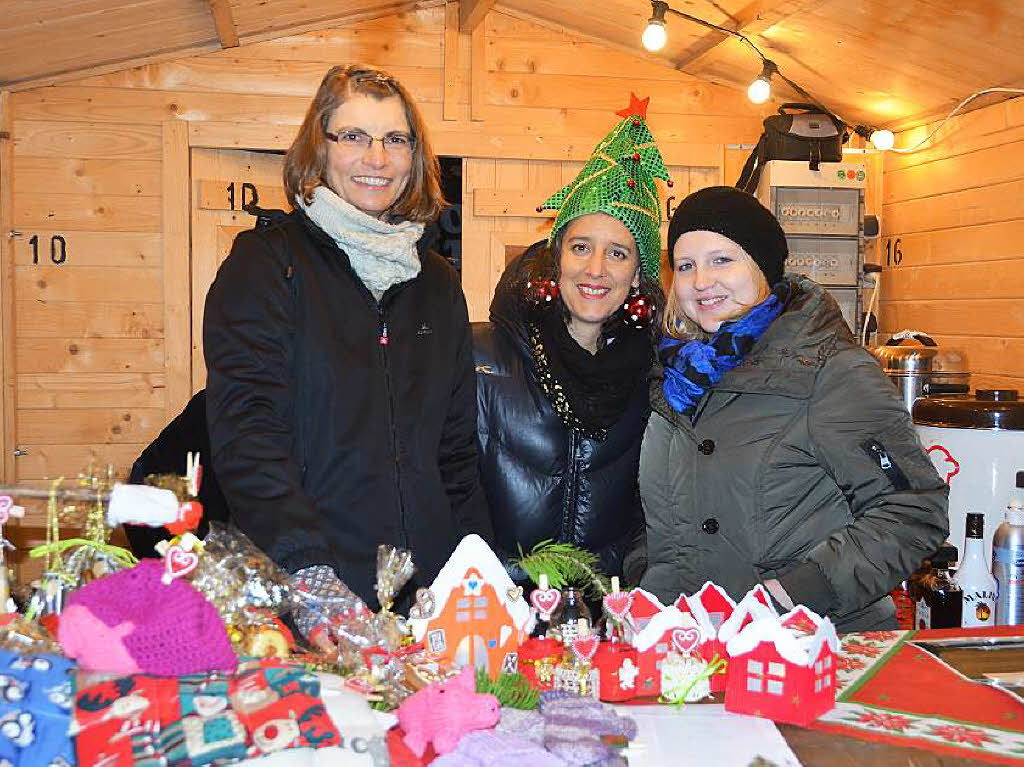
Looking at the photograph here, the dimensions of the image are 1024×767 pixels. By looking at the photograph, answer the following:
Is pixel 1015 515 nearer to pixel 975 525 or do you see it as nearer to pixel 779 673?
pixel 975 525

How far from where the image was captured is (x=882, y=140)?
438 cm

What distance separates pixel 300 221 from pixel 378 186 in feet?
0.47

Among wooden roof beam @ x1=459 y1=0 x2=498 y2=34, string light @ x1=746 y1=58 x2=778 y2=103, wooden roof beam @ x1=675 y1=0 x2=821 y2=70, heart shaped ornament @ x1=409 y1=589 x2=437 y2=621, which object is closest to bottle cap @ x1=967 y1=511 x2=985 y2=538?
heart shaped ornament @ x1=409 y1=589 x2=437 y2=621

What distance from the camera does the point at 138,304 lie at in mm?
4484

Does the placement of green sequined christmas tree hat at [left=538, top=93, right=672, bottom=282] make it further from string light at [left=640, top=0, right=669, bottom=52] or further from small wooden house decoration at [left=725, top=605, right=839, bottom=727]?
string light at [left=640, top=0, right=669, bottom=52]

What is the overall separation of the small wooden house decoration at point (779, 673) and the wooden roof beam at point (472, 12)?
3615 mm

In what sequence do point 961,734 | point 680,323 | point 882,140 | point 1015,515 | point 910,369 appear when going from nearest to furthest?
point 961,734 < point 680,323 < point 1015,515 < point 910,369 < point 882,140

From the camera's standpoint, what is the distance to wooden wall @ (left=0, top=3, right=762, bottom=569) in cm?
439

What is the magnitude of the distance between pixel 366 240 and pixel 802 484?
2.68 ft

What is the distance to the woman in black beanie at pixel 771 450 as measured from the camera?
1521 mm

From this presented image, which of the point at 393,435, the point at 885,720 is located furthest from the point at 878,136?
the point at 885,720

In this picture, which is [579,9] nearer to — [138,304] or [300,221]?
[138,304]

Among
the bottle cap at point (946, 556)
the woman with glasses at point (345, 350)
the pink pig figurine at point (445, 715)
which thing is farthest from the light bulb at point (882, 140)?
the pink pig figurine at point (445, 715)

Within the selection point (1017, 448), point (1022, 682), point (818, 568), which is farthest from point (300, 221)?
point (1017, 448)
